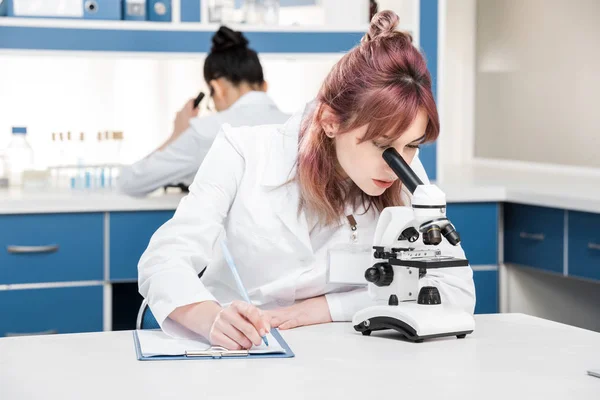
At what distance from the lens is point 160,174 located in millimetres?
3354

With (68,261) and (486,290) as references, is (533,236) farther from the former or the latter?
(68,261)

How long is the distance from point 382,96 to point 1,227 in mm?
1902

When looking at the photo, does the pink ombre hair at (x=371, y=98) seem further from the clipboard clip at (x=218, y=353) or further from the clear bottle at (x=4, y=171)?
the clear bottle at (x=4, y=171)

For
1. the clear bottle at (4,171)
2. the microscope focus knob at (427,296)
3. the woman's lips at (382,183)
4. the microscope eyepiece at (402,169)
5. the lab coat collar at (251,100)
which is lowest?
the microscope focus knob at (427,296)

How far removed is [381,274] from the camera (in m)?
1.64

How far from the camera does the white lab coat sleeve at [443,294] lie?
1.85m

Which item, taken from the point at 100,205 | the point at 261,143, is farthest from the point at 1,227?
the point at 261,143

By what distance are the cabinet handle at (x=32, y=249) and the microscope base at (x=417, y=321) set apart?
1.85m

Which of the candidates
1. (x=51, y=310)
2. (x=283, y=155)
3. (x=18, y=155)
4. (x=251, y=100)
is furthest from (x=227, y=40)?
(x=283, y=155)

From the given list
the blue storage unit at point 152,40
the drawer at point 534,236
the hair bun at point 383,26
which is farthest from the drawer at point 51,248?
the hair bun at point 383,26

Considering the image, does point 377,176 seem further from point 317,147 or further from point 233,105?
point 233,105

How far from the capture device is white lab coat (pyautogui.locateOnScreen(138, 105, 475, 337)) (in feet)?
6.16

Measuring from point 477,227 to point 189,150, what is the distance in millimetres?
1129

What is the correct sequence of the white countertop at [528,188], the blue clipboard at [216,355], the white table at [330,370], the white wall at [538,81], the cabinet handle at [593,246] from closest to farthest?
the white table at [330,370] < the blue clipboard at [216,355] < the cabinet handle at [593,246] < the white countertop at [528,188] < the white wall at [538,81]
